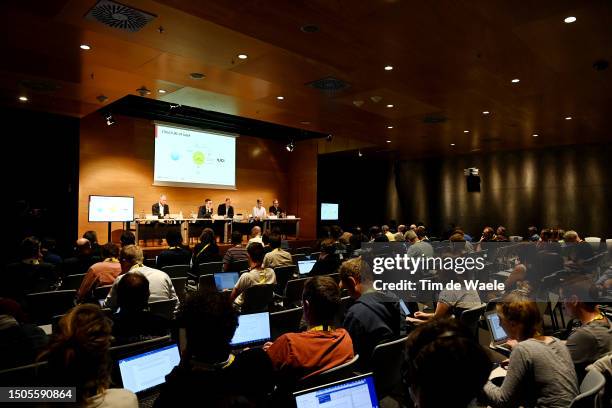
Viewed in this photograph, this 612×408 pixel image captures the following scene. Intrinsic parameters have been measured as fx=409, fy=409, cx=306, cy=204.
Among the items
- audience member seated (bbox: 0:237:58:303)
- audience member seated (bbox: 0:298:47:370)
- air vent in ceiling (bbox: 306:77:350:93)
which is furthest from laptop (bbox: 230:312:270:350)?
air vent in ceiling (bbox: 306:77:350:93)

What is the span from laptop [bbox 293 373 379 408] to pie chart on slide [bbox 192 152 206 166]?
11.1m

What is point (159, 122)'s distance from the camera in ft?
37.1

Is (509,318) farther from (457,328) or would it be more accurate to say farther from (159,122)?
(159,122)

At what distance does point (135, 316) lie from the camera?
2.48 metres

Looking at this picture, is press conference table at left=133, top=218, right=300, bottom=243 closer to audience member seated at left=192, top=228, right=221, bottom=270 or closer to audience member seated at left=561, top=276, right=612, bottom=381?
audience member seated at left=192, top=228, right=221, bottom=270

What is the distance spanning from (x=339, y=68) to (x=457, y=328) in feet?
17.4

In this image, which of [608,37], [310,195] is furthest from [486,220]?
[608,37]

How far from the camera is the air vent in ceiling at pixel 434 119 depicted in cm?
889

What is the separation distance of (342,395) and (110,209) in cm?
995

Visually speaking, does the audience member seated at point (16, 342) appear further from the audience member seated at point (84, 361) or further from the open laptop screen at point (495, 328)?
the open laptop screen at point (495, 328)

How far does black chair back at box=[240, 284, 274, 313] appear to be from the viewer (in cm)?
406

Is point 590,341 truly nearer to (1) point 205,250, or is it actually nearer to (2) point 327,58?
(2) point 327,58

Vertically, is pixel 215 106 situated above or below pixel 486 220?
above

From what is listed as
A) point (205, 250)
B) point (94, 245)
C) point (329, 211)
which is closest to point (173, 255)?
point (205, 250)
